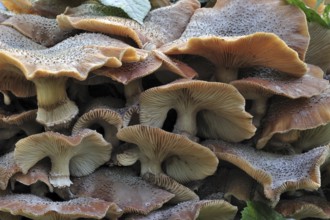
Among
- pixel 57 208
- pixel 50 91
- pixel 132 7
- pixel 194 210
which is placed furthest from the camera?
pixel 132 7

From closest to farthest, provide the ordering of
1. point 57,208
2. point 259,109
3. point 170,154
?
point 57,208 < point 170,154 < point 259,109

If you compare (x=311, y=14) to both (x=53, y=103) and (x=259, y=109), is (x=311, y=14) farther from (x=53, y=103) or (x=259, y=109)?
(x=53, y=103)

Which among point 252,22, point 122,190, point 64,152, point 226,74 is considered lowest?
point 122,190

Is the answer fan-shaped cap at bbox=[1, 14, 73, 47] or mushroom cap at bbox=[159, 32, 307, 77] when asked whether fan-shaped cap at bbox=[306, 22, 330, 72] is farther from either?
fan-shaped cap at bbox=[1, 14, 73, 47]

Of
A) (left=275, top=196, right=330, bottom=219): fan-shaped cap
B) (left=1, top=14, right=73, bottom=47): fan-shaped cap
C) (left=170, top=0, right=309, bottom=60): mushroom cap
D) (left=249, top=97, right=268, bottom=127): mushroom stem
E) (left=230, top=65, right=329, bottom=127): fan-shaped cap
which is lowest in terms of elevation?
(left=275, top=196, right=330, bottom=219): fan-shaped cap

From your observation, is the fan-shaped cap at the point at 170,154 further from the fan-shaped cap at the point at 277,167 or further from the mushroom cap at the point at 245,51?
the mushroom cap at the point at 245,51

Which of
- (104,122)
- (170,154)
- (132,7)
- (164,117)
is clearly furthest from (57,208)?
(132,7)

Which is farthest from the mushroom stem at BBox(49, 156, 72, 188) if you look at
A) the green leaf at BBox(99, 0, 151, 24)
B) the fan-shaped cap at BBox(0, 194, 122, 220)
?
the green leaf at BBox(99, 0, 151, 24)

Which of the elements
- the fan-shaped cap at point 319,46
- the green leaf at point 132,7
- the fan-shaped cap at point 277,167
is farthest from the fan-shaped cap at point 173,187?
the fan-shaped cap at point 319,46
